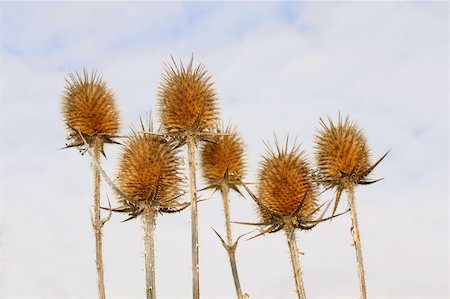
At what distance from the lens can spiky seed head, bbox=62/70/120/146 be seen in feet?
48.7

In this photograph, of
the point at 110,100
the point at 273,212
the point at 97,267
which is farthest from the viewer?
the point at 110,100

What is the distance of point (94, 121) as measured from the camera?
48.8 feet

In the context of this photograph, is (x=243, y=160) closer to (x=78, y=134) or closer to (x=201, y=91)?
(x=201, y=91)

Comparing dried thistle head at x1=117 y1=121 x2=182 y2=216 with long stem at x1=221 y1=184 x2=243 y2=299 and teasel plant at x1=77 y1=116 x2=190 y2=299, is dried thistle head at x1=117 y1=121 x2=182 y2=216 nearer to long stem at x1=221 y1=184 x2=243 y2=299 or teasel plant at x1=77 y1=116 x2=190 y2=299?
teasel plant at x1=77 y1=116 x2=190 y2=299

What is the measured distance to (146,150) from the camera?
44.0ft

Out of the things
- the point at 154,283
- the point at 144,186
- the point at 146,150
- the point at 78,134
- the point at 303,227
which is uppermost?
the point at 78,134

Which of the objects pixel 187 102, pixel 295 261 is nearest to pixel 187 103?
pixel 187 102

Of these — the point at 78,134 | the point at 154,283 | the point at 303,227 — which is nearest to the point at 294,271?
the point at 303,227

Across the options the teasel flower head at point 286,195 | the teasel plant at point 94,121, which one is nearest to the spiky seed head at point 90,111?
the teasel plant at point 94,121

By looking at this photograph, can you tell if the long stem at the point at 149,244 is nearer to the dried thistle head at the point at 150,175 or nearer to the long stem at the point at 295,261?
the dried thistle head at the point at 150,175

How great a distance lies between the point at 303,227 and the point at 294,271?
96cm

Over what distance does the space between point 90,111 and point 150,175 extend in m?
2.77

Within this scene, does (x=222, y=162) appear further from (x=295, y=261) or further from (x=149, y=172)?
(x=295, y=261)

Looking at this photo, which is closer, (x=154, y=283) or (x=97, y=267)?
(x=154, y=283)
